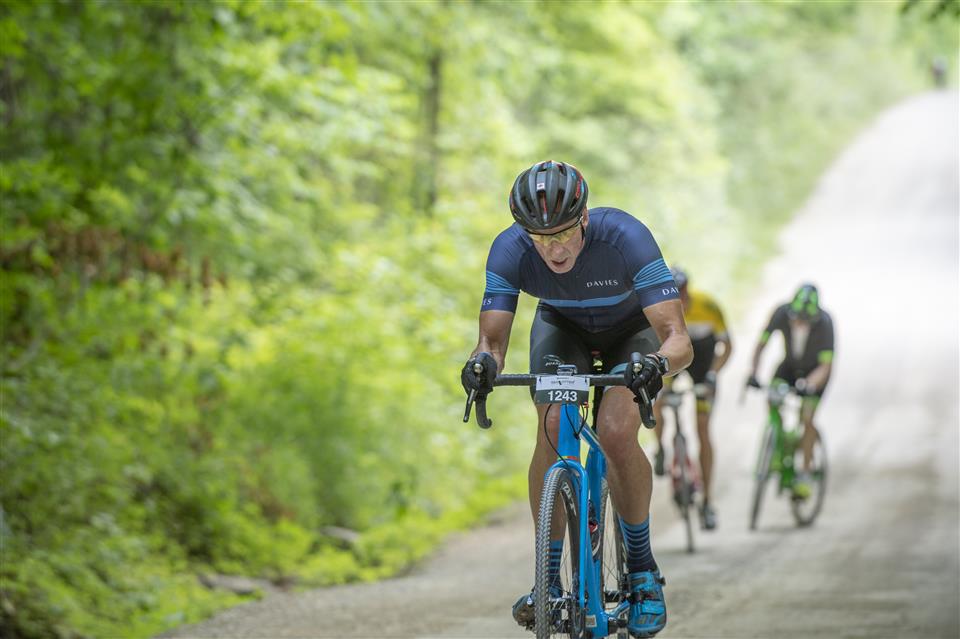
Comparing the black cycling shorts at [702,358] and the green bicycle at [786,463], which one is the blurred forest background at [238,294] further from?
the green bicycle at [786,463]

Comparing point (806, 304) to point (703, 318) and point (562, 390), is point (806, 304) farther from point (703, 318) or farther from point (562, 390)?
point (562, 390)

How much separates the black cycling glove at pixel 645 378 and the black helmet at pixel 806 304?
24.1 ft

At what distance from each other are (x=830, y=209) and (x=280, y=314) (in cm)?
2681

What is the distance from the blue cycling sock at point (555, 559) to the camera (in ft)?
16.5

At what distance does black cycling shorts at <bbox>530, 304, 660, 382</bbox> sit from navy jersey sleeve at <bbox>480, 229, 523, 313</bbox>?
24 cm

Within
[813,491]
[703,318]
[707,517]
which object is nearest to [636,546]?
[707,517]

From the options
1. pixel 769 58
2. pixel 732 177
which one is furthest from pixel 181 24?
pixel 769 58

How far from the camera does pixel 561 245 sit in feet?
17.1

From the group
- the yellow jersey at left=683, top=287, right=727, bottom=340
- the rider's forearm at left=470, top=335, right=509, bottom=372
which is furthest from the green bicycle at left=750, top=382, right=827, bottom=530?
the rider's forearm at left=470, top=335, right=509, bottom=372

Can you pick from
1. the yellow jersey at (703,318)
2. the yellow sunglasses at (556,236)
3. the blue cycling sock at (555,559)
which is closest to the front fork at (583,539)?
the blue cycling sock at (555,559)

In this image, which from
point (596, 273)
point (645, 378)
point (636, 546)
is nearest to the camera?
point (645, 378)

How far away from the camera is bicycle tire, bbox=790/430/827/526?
12227mm

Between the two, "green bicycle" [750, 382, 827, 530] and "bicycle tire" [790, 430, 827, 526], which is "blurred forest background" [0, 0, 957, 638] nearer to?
"green bicycle" [750, 382, 827, 530]

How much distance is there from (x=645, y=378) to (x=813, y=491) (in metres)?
8.32
